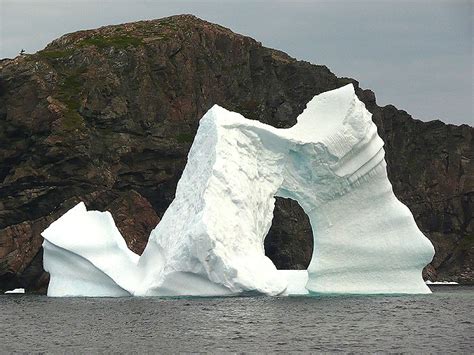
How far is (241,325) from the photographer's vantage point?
26.9 metres

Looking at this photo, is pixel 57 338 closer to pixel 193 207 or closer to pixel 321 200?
A: pixel 193 207

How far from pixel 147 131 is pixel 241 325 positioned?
108 ft

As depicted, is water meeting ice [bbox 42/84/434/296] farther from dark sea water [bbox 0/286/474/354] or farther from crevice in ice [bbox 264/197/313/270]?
crevice in ice [bbox 264/197/313/270]

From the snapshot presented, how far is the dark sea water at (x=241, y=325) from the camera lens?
23.0m

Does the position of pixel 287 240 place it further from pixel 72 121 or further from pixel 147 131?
pixel 72 121

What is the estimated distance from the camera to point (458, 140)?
7431 centimetres

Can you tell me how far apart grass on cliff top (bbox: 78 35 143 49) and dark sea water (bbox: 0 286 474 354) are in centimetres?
2769

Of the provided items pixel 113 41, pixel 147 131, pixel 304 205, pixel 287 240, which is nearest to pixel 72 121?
pixel 147 131

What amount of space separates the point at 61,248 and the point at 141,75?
24944 mm

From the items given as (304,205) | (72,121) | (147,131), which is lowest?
(304,205)

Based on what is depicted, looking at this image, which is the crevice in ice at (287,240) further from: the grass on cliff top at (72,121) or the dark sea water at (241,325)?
the dark sea water at (241,325)

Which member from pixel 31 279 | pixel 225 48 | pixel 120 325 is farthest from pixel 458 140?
pixel 120 325

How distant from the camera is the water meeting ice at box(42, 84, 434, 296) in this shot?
34.8 m

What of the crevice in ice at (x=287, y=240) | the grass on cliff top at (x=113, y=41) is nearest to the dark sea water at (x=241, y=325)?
the crevice in ice at (x=287, y=240)
